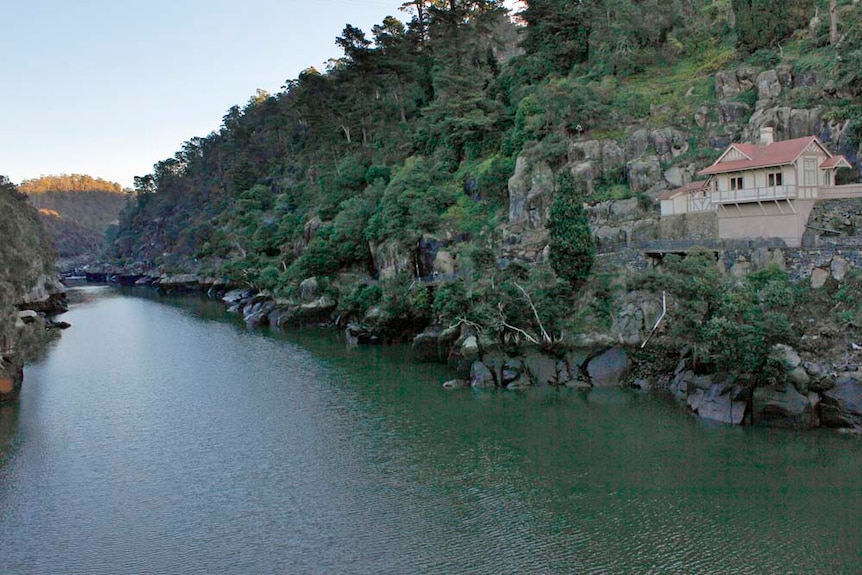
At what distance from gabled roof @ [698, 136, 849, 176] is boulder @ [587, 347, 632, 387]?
44.1ft

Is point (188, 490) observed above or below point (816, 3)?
below

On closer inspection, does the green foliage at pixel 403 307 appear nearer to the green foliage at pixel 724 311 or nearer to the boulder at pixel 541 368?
the boulder at pixel 541 368

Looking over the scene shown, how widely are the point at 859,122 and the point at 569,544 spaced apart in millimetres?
35670

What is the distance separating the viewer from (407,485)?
29.7 m

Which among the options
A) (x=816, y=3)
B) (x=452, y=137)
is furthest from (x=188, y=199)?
(x=816, y=3)

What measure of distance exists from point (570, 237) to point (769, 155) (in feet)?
42.3

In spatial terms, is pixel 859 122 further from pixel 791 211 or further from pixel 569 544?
pixel 569 544

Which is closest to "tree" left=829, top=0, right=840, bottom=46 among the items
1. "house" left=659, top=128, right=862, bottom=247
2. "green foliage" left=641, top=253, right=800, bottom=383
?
"house" left=659, top=128, right=862, bottom=247

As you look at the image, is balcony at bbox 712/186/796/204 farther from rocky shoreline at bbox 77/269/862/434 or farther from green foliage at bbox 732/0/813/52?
green foliage at bbox 732/0/813/52

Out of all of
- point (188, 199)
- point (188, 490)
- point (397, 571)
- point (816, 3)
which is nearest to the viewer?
point (397, 571)

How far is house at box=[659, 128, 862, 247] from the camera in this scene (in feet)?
136

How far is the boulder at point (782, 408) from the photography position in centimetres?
3288

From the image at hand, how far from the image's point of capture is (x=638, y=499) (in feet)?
89.3

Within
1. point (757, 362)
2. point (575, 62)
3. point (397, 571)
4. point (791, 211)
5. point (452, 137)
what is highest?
point (575, 62)
